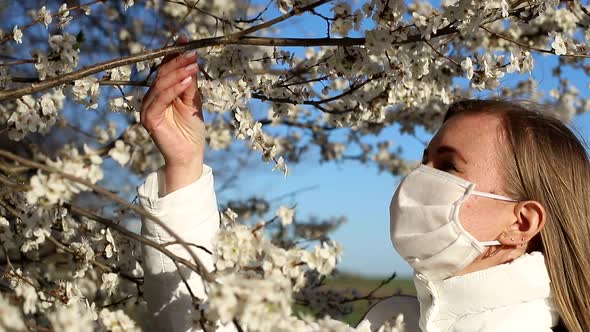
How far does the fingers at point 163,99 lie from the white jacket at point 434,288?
17cm

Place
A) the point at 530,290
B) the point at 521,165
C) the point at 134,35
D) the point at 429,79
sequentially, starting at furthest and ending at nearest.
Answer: the point at 134,35 → the point at 429,79 → the point at 521,165 → the point at 530,290

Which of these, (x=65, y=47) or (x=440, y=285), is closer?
(x=440, y=285)

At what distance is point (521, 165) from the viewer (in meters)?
2.17

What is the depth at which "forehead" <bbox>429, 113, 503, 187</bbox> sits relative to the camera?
7.09 ft

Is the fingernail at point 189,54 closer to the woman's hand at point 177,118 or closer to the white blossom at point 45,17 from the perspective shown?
the woman's hand at point 177,118

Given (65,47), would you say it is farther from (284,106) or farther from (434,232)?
(434,232)

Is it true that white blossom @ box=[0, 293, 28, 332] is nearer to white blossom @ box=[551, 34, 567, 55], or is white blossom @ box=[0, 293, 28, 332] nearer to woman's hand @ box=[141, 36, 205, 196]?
woman's hand @ box=[141, 36, 205, 196]

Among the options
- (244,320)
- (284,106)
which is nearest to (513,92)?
(284,106)

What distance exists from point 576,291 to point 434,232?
421 mm

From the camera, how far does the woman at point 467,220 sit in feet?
6.68

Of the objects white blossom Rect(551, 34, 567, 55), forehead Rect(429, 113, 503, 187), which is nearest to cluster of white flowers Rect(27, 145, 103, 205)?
forehead Rect(429, 113, 503, 187)

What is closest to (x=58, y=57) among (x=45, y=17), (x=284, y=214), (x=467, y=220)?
(x=45, y=17)

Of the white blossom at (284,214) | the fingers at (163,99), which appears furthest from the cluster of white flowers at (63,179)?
the fingers at (163,99)

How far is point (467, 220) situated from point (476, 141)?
23 cm
